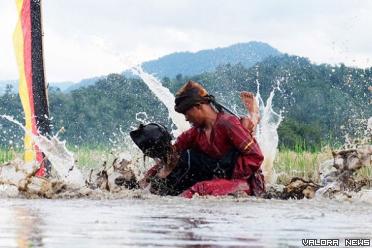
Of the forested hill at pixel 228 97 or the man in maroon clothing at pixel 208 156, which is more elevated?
the forested hill at pixel 228 97

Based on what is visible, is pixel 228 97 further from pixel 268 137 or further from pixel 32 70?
pixel 268 137

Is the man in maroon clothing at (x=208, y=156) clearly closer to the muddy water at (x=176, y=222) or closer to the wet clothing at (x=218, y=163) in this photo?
the wet clothing at (x=218, y=163)

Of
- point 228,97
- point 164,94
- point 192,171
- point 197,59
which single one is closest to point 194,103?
point 192,171

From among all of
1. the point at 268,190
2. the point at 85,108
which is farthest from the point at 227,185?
the point at 85,108

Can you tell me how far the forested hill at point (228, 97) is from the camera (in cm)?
3416

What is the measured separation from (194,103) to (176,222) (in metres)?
2.59

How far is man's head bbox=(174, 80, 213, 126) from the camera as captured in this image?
8.66 metres

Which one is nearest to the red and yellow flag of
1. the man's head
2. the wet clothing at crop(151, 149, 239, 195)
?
the wet clothing at crop(151, 149, 239, 195)

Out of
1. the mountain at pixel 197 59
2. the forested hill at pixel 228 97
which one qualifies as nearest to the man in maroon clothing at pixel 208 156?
the forested hill at pixel 228 97

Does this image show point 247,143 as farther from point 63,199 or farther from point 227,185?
point 63,199

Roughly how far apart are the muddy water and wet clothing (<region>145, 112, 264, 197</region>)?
1.16 feet

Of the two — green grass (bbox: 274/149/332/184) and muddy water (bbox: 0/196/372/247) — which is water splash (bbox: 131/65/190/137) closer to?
green grass (bbox: 274/149/332/184)

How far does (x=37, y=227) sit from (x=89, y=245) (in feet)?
3.19

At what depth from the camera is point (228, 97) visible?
107 ft
